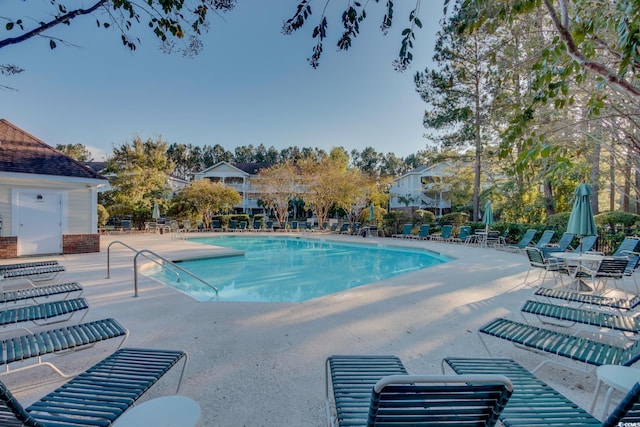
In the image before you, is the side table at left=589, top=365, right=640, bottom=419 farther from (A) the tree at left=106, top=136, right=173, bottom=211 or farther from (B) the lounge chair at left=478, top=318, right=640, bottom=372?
(A) the tree at left=106, top=136, right=173, bottom=211

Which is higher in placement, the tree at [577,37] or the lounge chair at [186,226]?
the tree at [577,37]

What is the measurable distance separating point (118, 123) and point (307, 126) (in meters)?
14.5

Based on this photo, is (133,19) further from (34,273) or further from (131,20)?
(34,273)

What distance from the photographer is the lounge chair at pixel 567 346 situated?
2514 mm

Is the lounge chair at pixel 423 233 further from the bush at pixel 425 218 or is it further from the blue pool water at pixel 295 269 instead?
the blue pool water at pixel 295 269

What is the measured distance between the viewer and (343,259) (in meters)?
13.6

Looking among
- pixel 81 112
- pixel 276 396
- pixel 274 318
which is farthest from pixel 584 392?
pixel 81 112

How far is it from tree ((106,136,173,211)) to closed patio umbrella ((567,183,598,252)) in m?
23.1

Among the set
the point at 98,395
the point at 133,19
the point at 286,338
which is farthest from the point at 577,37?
the point at 133,19

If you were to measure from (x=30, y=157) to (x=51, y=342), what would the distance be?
1177 cm

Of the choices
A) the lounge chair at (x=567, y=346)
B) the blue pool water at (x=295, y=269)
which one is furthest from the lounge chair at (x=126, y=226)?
the lounge chair at (x=567, y=346)

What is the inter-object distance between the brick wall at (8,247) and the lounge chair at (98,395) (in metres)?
11.1

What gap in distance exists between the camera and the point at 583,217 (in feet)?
21.6

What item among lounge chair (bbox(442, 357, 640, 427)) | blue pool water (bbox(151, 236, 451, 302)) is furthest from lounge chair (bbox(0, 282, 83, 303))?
lounge chair (bbox(442, 357, 640, 427))
